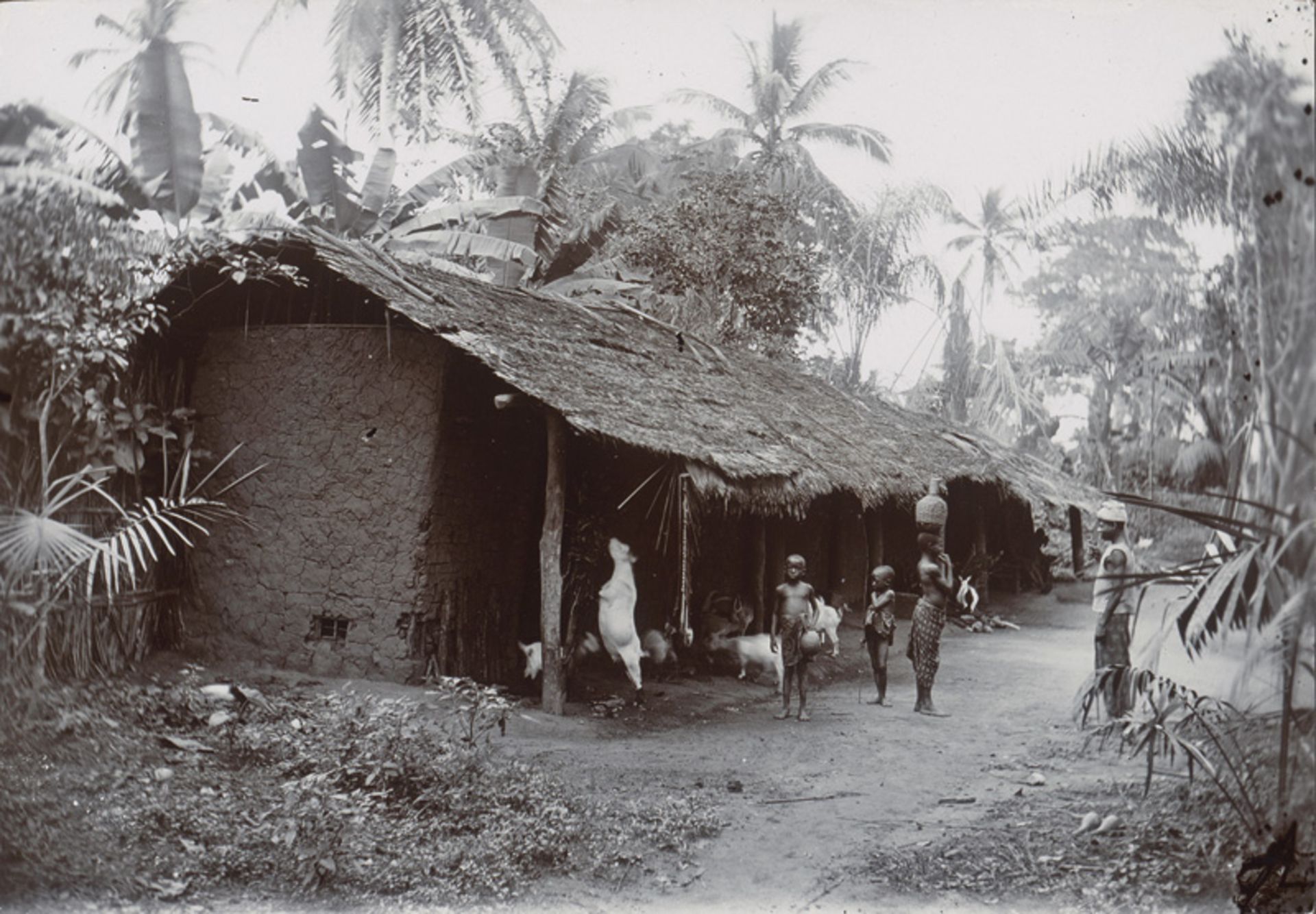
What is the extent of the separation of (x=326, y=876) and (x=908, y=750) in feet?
6.30

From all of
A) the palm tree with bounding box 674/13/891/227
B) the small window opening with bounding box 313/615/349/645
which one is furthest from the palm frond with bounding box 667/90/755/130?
the small window opening with bounding box 313/615/349/645

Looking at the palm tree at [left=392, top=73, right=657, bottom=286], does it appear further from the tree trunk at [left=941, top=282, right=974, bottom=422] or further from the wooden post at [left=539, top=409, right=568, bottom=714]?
the tree trunk at [left=941, top=282, right=974, bottom=422]

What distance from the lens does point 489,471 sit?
14.5 feet

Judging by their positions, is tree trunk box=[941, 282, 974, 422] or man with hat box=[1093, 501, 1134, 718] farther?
tree trunk box=[941, 282, 974, 422]

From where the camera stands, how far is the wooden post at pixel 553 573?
14.1ft

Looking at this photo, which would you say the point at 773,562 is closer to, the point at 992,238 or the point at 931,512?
the point at 931,512

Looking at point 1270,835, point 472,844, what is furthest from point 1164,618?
point 472,844

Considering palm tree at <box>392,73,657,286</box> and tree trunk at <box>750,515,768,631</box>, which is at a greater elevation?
palm tree at <box>392,73,657,286</box>

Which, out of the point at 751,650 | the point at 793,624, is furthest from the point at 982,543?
the point at 751,650

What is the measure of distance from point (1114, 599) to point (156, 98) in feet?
11.3

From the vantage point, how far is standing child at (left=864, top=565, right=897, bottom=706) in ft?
11.1

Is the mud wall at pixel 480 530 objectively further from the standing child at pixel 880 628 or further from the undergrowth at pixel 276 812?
the standing child at pixel 880 628

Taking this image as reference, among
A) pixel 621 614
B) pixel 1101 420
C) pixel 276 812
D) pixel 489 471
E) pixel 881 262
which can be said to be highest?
pixel 881 262

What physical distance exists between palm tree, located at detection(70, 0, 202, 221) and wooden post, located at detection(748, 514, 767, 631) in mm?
2670
